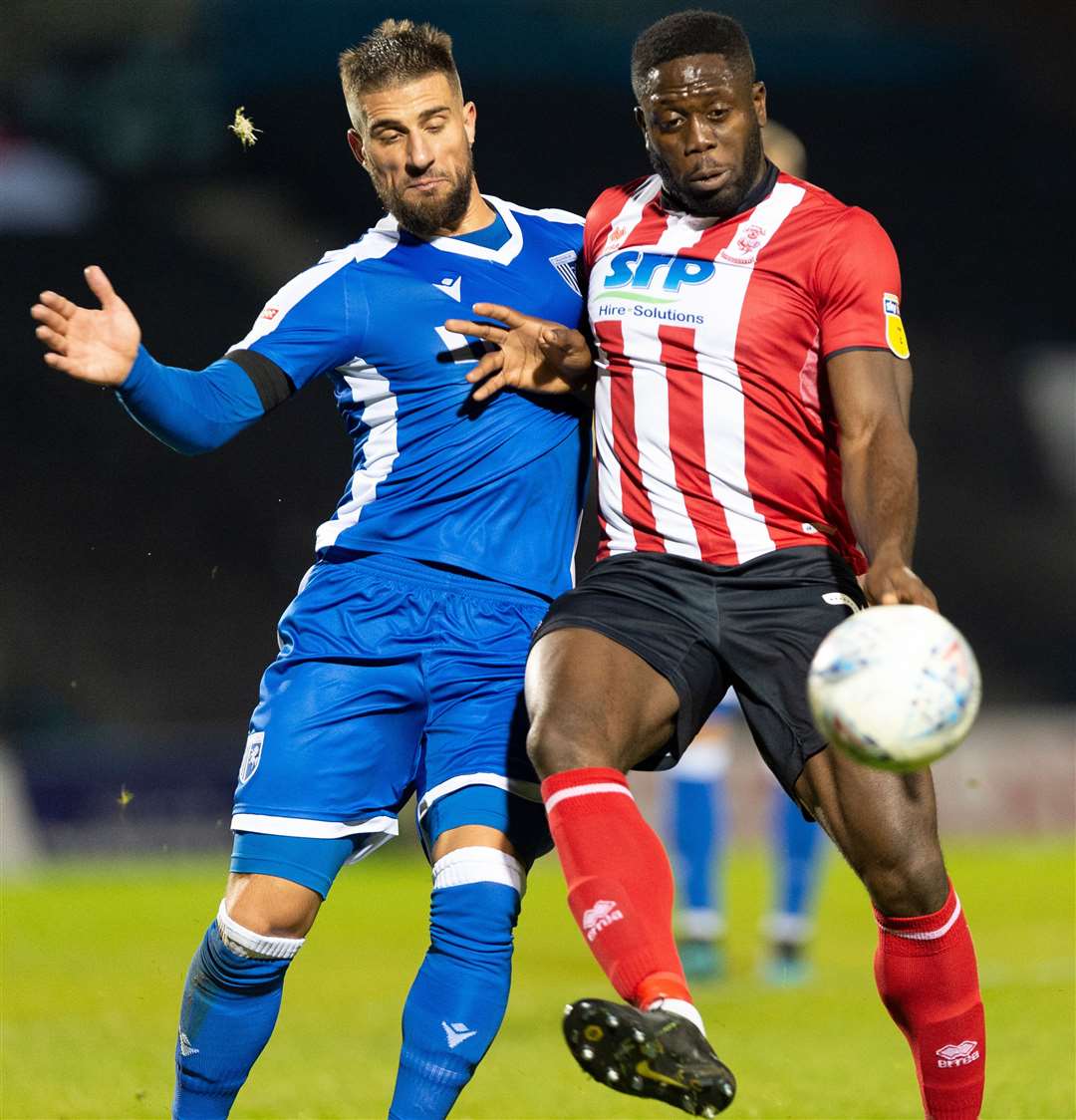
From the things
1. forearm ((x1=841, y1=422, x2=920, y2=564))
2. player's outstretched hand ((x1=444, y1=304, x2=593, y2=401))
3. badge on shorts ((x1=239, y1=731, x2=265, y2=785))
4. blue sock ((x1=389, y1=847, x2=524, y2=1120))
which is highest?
player's outstretched hand ((x1=444, y1=304, x2=593, y2=401))

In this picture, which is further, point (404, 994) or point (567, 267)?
point (404, 994)

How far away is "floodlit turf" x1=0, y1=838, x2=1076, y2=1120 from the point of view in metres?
5.35

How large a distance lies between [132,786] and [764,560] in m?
9.68

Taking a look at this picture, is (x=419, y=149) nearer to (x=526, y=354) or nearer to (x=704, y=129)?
(x=526, y=354)

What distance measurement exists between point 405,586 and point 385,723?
33cm

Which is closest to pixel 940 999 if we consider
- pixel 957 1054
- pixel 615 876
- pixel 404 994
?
pixel 957 1054

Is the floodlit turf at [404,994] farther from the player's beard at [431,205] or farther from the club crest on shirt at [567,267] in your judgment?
A: the player's beard at [431,205]

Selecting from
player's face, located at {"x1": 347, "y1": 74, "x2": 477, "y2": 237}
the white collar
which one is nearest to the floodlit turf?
the white collar

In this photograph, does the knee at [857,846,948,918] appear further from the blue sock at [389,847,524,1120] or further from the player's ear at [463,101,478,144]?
the player's ear at [463,101,478,144]

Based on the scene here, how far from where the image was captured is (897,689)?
130 inches

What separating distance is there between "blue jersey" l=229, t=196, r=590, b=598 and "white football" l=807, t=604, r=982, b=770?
113 cm

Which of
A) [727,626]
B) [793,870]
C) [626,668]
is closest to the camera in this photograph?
[626,668]

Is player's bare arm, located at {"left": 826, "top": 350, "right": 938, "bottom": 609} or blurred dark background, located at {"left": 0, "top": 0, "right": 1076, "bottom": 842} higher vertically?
player's bare arm, located at {"left": 826, "top": 350, "right": 938, "bottom": 609}

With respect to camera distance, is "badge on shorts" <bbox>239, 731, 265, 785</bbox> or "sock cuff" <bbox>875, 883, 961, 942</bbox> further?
"badge on shorts" <bbox>239, 731, 265, 785</bbox>
